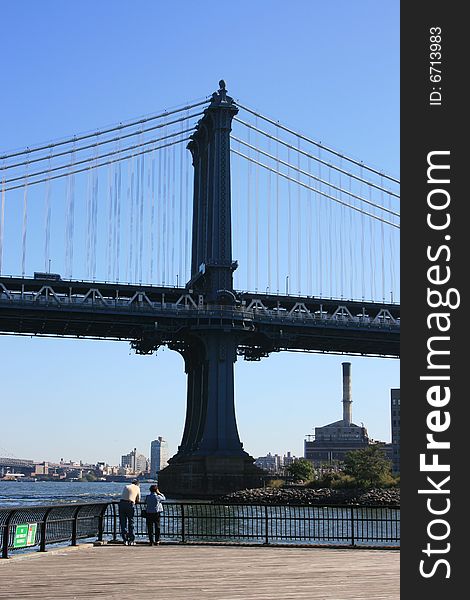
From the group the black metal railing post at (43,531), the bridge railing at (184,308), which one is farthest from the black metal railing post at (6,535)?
the bridge railing at (184,308)

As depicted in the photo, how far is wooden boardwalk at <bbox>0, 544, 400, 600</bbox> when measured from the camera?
14570 mm

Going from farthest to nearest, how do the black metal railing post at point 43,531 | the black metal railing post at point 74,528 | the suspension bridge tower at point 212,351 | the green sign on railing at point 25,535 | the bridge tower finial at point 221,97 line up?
the bridge tower finial at point 221,97, the suspension bridge tower at point 212,351, the black metal railing post at point 74,528, the black metal railing post at point 43,531, the green sign on railing at point 25,535

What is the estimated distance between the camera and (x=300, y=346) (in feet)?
328

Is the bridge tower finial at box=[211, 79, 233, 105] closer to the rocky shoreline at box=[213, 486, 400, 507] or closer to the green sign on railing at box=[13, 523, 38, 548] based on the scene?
the rocky shoreline at box=[213, 486, 400, 507]

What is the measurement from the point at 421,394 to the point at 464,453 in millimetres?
529

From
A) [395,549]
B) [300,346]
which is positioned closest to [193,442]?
[300,346]

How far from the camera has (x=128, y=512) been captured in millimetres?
24172

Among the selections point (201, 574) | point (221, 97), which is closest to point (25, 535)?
point (201, 574)

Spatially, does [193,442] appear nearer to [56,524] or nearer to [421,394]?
[56,524]

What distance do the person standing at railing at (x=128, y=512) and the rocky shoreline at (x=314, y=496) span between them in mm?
51411

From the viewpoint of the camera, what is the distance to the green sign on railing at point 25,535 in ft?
66.9

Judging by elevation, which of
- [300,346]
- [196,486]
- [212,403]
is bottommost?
[196,486]

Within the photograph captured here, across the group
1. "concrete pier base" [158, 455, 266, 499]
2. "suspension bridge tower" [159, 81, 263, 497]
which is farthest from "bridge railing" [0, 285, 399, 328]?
"concrete pier base" [158, 455, 266, 499]

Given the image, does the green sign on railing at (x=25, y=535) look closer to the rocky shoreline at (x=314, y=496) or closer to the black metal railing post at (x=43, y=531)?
the black metal railing post at (x=43, y=531)
